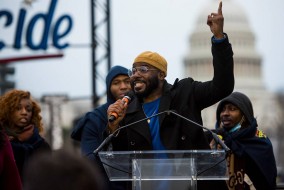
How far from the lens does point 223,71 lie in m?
6.92

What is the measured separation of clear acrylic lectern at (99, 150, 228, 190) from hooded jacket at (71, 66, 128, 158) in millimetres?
1591

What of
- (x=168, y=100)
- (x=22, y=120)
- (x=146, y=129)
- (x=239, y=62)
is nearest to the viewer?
(x=146, y=129)

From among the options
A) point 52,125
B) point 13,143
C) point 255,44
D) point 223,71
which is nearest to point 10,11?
point 52,125

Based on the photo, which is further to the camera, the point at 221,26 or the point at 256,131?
the point at 256,131

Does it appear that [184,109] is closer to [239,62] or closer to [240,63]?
[239,62]

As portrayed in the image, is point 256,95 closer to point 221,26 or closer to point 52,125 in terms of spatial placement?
point 52,125

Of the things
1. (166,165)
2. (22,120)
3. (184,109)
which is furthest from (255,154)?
(166,165)

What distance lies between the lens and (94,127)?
26.9ft

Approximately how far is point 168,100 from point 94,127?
1.21 metres

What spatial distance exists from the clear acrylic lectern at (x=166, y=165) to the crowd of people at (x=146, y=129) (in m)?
Answer: 0.12

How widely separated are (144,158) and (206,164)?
1.04 feet

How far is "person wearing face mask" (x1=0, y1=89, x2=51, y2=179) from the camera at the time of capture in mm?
8656

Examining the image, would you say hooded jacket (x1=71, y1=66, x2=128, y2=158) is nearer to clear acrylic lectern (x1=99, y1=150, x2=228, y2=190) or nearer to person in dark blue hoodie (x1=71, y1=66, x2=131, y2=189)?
person in dark blue hoodie (x1=71, y1=66, x2=131, y2=189)

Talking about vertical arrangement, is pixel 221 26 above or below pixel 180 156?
above
